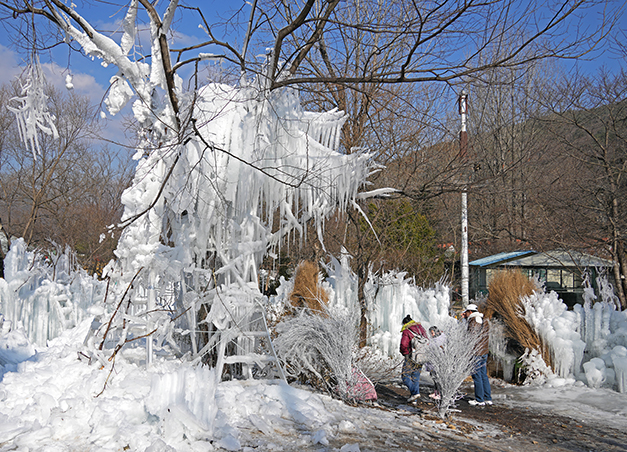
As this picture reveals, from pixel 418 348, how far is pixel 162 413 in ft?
13.7

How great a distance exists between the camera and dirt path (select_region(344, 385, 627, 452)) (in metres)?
4.50

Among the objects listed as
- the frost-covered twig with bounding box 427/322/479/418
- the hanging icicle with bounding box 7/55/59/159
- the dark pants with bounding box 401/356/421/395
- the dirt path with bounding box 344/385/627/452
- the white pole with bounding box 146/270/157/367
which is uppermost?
the hanging icicle with bounding box 7/55/59/159

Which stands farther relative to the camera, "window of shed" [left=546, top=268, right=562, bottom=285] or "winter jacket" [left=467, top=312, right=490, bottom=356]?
"window of shed" [left=546, top=268, right=562, bottom=285]

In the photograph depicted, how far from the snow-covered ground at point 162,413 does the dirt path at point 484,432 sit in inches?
4.5

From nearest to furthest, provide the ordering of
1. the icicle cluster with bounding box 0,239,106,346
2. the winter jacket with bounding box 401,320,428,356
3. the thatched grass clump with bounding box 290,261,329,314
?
the winter jacket with bounding box 401,320,428,356, the icicle cluster with bounding box 0,239,106,346, the thatched grass clump with bounding box 290,261,329,314

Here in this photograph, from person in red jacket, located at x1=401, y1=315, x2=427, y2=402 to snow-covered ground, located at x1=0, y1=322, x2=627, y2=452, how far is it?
46.8 inches

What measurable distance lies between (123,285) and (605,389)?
8.08 metres

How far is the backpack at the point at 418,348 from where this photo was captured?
22.0 ft

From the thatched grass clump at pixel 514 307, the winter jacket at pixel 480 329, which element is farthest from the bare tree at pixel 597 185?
the winter jacket at pixel 480 329

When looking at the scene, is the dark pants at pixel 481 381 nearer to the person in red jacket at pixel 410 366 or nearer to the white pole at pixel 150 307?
the person in red jacket at pixel 410 366

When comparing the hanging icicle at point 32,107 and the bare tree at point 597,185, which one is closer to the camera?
the hanging icicle at point 32,107

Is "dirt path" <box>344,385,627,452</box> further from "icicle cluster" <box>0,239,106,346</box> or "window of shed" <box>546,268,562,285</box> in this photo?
"window of shed" <box>546,268,562,285</box>

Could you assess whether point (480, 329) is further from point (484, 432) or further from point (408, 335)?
point (484, 432)

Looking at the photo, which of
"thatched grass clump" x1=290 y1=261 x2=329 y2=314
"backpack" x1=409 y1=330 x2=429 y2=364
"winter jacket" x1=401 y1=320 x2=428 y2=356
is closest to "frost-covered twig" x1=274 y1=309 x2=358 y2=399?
"backpack" x1=409 y1=330 x2=429 y2=364
